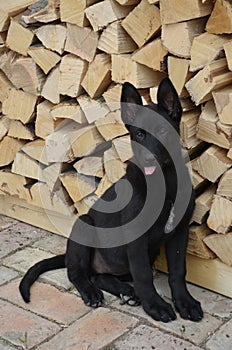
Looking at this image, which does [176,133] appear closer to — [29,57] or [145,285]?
[145,285]

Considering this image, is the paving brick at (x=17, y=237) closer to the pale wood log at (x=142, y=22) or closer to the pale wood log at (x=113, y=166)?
the pale wood log at (x=113, y=166)

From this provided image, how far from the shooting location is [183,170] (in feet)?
8.55

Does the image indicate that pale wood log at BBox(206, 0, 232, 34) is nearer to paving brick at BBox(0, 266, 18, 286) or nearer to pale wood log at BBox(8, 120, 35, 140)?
pale wood log at BBox(8, 120, 35, 140)

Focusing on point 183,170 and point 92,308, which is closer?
point 183,170

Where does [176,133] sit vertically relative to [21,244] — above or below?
above

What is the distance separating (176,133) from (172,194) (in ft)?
0.87

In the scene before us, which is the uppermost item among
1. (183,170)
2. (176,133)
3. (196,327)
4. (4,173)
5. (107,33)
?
(107,33)

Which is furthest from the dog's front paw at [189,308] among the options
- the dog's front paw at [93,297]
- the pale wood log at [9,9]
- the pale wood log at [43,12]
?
the pale wood log at [9,9]

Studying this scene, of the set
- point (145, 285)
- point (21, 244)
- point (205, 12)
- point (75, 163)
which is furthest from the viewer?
point (21, 244)

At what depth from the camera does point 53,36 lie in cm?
302

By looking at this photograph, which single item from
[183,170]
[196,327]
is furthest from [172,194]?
[196,327]

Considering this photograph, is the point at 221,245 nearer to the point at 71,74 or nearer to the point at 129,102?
the point at 129,102

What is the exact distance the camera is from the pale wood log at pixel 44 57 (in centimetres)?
307

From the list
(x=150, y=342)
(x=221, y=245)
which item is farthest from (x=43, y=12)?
(x=150, y=342)
